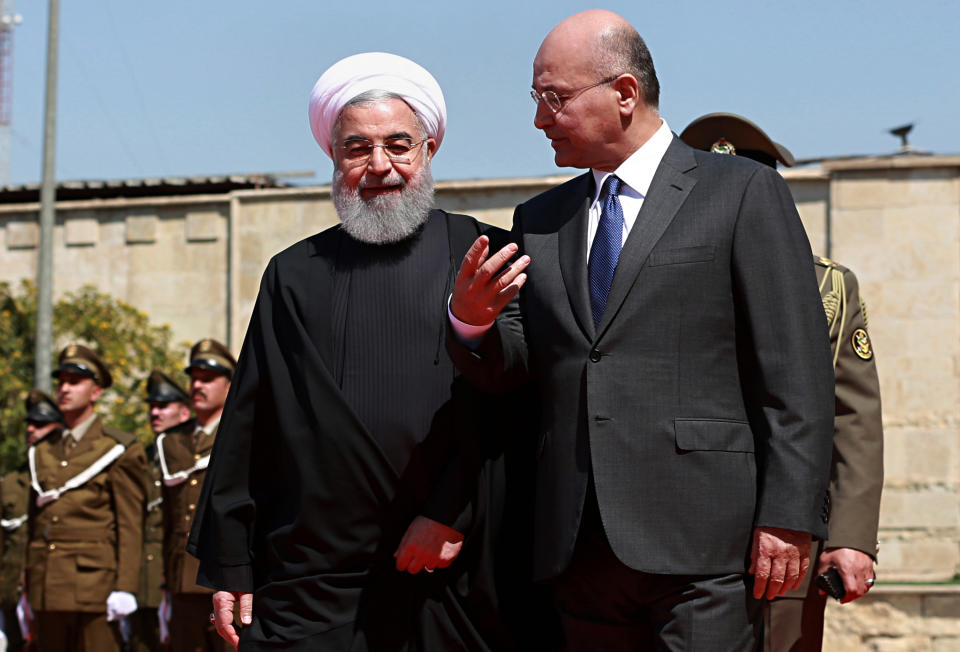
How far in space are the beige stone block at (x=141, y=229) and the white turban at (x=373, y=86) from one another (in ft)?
38.0

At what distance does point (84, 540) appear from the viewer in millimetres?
9227

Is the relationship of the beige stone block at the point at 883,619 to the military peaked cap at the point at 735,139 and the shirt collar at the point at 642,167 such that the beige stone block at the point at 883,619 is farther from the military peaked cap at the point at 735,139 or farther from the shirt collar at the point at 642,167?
the shirt collar at the point at 642,167

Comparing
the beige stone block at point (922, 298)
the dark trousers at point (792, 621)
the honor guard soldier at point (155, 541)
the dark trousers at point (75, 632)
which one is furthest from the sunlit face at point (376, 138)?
the beige stone block at point (922, 298)

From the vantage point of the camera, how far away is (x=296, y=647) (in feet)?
11.9

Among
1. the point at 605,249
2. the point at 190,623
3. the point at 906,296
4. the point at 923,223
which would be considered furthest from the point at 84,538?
the point at 923,223

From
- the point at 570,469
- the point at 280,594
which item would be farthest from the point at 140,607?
the point at 570,469

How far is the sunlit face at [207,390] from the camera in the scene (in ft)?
29.1

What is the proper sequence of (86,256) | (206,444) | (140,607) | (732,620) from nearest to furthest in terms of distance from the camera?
(732,620) → (206,444) → (140,607) → (86,256)

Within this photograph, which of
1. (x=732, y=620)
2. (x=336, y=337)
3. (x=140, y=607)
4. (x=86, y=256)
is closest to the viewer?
(x=732, y=620)

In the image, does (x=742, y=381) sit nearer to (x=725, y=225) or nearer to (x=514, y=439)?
(x=725, y=225)

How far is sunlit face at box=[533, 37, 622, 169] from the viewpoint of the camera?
130 inches

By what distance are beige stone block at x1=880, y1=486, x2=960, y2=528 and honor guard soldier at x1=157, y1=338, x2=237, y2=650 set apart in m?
6.87

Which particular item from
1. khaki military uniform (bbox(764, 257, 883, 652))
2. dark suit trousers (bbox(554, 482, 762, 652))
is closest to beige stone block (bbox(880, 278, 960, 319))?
khaki military uniform (bbox(764, 257, 883, 652))

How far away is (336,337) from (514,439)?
1.97 feet
